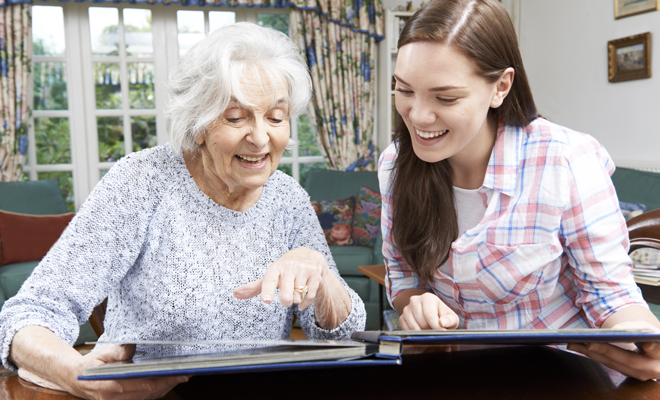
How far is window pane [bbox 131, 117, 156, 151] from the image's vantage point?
4312 mm

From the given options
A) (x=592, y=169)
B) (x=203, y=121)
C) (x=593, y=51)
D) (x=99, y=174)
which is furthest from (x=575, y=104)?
Answer: (x=99, y=174)

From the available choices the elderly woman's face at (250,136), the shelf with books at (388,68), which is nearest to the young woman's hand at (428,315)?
the elderly woman's face at (250,136)

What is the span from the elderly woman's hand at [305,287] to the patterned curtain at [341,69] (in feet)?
Answer: 12.1

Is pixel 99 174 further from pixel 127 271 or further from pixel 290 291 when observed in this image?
pixel 290 291

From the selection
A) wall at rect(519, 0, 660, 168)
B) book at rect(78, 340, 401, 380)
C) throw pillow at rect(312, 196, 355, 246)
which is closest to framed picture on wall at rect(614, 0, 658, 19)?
wall at rect(519, 0, 660, 168)

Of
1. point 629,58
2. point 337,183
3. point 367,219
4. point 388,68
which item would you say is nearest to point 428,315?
point 367,219

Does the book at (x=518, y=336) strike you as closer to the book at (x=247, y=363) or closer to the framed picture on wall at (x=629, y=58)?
the book at (x=247, y=363)

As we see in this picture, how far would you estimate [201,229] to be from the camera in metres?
1.00

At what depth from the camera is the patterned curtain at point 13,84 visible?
3.80 metres

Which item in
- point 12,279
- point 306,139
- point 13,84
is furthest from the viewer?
point 306,139

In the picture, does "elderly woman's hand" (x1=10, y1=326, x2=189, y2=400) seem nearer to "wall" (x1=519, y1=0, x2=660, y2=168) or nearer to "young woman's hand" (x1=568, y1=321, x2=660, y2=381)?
"young woman's hand" (x1=568, y1=321, x2=660, y2=381)

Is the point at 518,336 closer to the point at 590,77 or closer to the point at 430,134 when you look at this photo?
the point at 430,134

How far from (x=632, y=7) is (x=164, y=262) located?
11.2 feet

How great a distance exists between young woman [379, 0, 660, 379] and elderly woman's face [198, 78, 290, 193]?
238 millimetres
